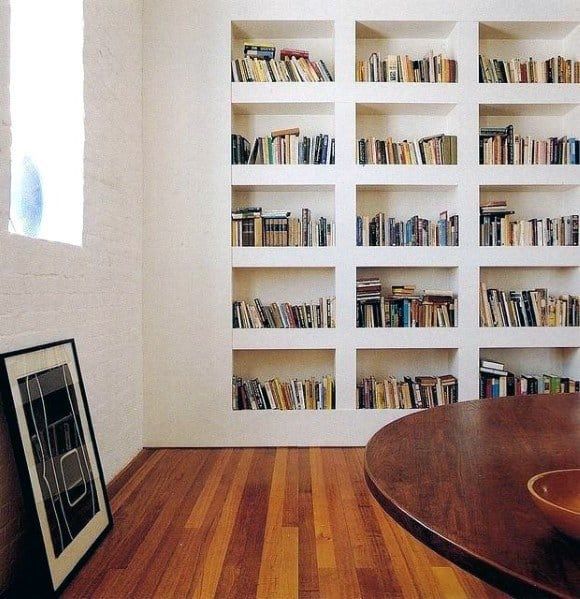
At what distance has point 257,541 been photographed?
2.45 meters

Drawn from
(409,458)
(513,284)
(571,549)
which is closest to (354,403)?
(513,284)

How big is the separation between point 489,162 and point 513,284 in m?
0.86

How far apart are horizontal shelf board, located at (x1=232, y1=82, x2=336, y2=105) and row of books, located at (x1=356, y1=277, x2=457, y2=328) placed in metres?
1.21

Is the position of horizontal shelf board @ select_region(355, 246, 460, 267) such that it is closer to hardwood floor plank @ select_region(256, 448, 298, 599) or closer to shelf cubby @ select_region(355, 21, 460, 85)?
shelf cubby @ select_region(355, 21, 460, 85)

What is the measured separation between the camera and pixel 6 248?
6.86ft

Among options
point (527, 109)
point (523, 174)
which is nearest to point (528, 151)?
point (523, 174)

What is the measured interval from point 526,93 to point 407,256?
129 cm

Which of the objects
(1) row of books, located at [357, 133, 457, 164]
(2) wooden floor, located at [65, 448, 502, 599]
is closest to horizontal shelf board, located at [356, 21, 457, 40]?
(1) row of books, located at [357, 133, 457, 164]

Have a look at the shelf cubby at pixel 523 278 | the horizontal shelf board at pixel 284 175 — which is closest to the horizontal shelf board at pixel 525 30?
the horizontal shelf board at pixel 284 175

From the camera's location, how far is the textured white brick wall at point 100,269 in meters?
2.11

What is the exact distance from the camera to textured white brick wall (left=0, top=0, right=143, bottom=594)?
6.93ft

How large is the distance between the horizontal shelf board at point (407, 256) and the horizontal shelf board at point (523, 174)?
1.66ft

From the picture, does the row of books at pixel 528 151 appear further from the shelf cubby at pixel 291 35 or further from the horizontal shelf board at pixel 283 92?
the shelf cubby at pixel 291 35

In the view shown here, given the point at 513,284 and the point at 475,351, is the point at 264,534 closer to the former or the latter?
the point at 475,351
